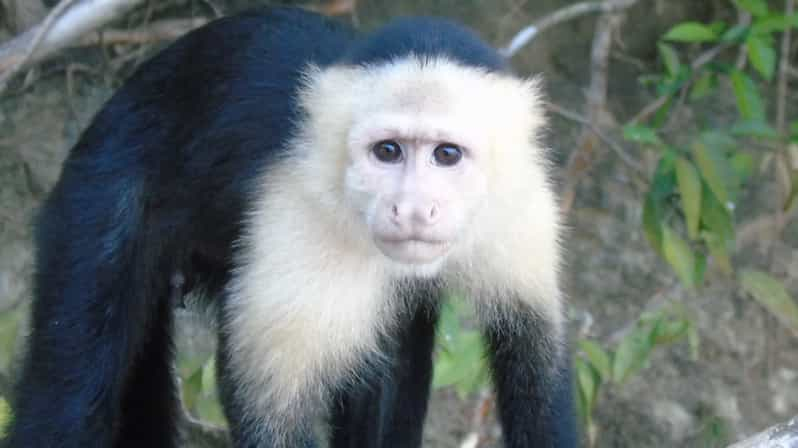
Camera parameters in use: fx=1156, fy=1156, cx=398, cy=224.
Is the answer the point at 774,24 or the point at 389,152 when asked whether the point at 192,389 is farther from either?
the point at 774,24

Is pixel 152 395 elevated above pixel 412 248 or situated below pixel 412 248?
below

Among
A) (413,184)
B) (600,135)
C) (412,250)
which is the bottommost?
(412,250)

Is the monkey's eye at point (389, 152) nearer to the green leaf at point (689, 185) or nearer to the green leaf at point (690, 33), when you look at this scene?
the green leaf at point (689, 185)

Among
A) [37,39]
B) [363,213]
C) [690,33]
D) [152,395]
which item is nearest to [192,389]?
[152,395]

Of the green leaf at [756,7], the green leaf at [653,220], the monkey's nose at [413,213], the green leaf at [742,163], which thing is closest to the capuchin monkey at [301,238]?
the monkey's nose at [413,213]

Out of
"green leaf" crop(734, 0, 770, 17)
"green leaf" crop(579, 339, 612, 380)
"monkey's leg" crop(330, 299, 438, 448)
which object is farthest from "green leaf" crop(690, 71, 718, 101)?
"monkey's leg" crop(330, 299, 438, 448)

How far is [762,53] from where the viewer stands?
3621 mm

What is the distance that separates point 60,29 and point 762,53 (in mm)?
2136

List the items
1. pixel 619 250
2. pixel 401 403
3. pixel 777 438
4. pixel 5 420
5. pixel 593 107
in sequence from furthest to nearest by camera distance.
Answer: pixel 619 250 → pixel 593 107 → pixel 401 403 → pixel 5 420 → pixel 777 438

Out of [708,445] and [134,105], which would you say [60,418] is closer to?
[134,105]

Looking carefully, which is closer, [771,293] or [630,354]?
[630,354]

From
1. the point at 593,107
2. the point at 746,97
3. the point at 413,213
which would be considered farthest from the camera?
the point at 593,107

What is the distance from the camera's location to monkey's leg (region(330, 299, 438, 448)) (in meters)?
2.97

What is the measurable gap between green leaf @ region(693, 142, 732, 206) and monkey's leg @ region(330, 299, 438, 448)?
37.5 inches
